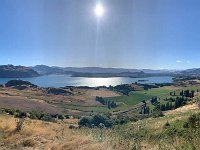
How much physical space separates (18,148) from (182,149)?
7.37 metres

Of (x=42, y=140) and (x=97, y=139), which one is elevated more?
(x=97, y=139)

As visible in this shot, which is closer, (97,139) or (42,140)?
(97,139)

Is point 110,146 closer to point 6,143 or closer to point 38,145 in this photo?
point 38,145

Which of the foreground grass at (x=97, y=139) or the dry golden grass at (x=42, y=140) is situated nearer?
the foreground grass at (x=97, y=139)

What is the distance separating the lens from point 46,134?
49.6ft

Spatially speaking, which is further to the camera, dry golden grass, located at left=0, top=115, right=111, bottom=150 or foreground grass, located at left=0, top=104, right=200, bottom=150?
dry golden grass, located at left=0, top=115, right=111, bottom=150

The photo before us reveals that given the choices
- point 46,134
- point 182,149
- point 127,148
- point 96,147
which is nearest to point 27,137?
point 46,134

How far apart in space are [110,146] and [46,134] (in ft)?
16.4

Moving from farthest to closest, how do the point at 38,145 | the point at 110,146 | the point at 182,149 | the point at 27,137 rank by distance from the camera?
the point at 27,137 → the point at 38,145 → the point at 110,146 → the point at 182,149

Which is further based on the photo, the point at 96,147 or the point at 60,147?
the point at 60,147

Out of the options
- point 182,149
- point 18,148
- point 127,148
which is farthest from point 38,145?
point 182,149

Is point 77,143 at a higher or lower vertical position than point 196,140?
lower

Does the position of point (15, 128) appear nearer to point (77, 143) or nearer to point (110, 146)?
point (77, 143)

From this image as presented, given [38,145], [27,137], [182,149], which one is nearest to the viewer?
[182,149]
